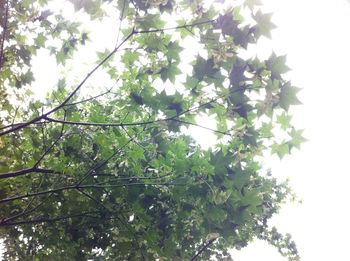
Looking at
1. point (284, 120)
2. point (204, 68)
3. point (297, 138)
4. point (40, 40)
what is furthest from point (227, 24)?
point (40, 40)

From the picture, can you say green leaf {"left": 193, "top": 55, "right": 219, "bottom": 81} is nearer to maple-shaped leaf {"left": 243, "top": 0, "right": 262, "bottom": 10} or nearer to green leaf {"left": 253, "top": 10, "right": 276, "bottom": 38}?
green leaf {"left": 253, "top": 10, "right": 276, "bottom": 38}

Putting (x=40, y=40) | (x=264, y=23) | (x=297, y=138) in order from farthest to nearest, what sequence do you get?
1. (x=40, y=40)
2. (x=297, y=138)
3. (x=264, y=23)

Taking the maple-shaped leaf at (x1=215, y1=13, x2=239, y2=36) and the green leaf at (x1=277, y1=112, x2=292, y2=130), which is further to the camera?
the green leaf at (x1=277, y1=112, x2=292, y2=130)

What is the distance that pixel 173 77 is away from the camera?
3215 mm

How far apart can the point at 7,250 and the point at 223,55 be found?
7.50 metres

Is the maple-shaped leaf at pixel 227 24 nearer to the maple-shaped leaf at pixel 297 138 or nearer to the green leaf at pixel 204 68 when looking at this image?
the green leaf at pixel 204 68

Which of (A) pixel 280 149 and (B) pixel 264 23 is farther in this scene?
(A) pixel 280 149

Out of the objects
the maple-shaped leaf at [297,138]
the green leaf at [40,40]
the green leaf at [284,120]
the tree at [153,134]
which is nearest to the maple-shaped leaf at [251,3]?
A: the tree at [153,134]

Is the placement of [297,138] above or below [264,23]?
below

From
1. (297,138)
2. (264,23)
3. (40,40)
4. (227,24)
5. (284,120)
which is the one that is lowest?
(297,138)

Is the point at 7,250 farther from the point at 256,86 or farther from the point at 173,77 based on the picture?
the point at 256,86

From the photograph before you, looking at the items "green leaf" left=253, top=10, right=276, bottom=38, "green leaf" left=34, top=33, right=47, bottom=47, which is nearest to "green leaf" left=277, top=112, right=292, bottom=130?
A: "green leaf" left=253, top=10, right=276, bottom=38

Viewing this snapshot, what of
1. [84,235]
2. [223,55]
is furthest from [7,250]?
[223,55]

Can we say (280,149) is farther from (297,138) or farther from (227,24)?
(227,24)
